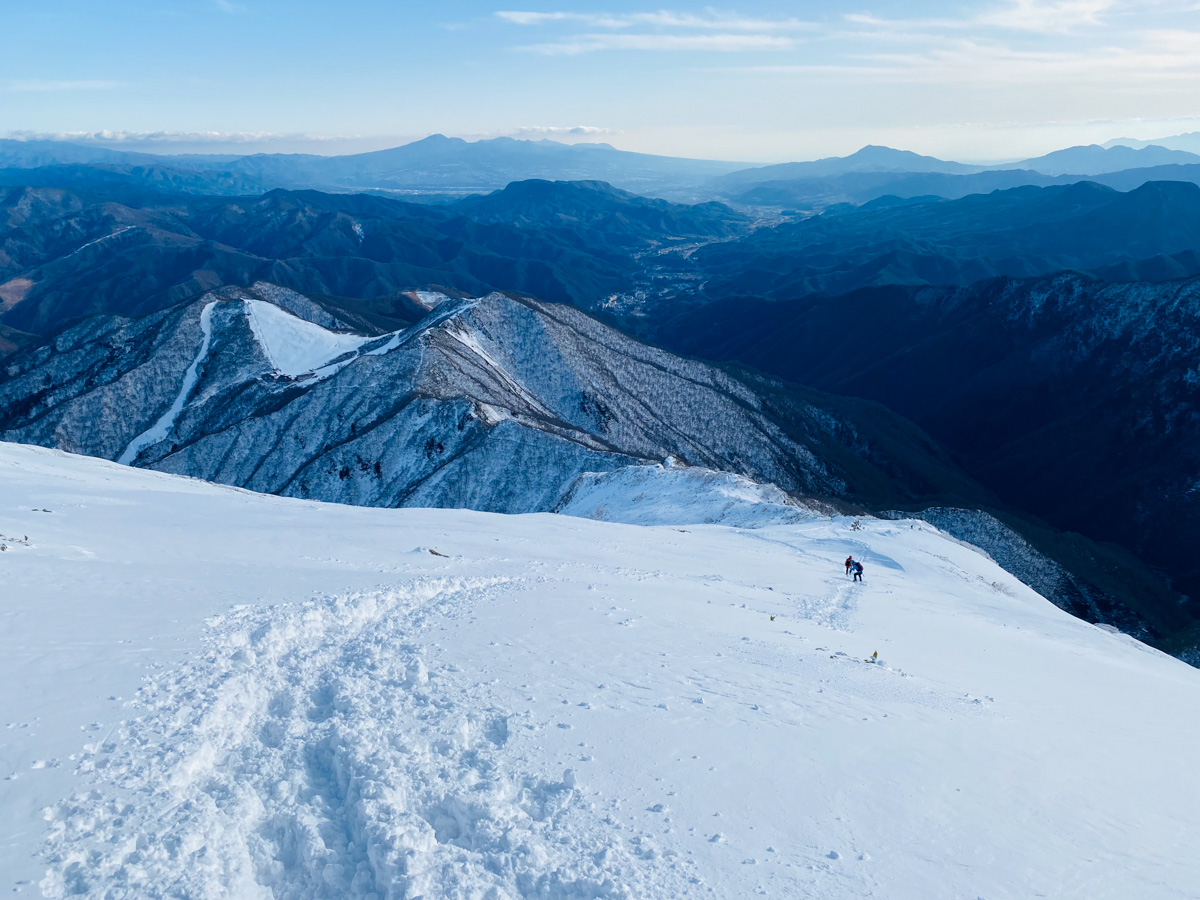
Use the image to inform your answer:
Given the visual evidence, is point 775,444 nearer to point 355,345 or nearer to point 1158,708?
point 355,345

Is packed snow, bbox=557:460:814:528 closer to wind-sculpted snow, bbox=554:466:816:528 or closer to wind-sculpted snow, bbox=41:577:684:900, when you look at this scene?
wind-sculpted snow, bbox=554:466:816:528

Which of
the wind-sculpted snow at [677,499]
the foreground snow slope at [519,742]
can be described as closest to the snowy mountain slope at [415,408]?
the wind-sculpted snow at [677,499]

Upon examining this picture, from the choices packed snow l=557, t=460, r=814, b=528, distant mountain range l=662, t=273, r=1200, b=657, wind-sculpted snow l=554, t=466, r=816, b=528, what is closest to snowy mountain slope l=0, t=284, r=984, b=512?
wind-sculpted snow l=554, t=466, r=816, b=528

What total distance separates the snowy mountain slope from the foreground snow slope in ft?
134

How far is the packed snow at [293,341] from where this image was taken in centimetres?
8388

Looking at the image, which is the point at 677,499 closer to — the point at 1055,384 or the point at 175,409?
the point at 175,409

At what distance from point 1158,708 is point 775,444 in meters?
70.6

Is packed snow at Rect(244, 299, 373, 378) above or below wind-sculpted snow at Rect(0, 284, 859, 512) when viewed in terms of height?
above

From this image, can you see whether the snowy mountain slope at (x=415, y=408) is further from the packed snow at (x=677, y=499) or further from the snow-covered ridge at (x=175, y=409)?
the packed snow at (x=677, y=499)

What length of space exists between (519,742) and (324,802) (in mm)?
2787

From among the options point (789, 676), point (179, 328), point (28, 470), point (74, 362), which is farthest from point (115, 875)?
point (74, 362)

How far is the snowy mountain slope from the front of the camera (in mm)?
62000

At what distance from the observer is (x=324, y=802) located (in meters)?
9.55

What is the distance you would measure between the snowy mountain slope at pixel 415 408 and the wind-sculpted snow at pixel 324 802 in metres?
46.2
